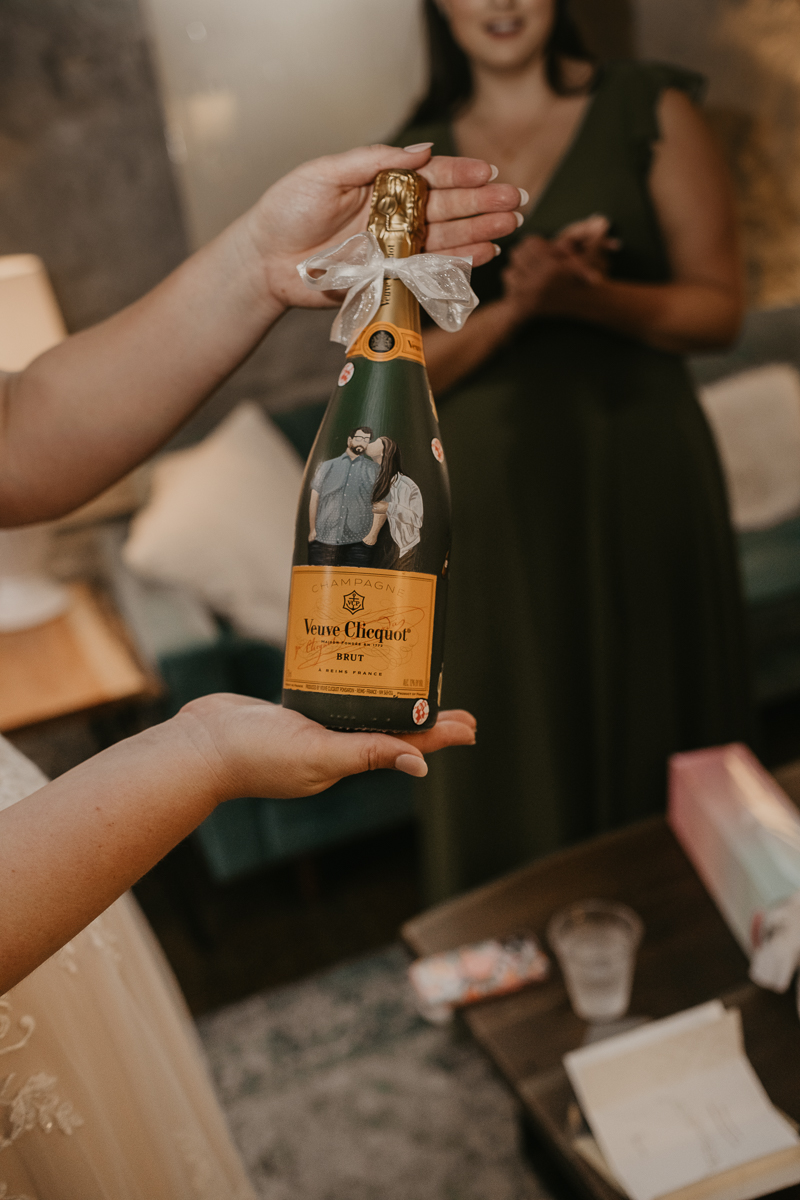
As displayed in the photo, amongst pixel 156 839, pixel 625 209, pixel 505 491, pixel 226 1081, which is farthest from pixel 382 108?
pixel 226 1081

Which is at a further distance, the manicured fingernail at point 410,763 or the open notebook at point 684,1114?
the open notebook at point 684,1114

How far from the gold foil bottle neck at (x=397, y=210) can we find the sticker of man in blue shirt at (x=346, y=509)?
12 cm

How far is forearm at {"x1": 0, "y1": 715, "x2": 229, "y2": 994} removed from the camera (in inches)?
18.9

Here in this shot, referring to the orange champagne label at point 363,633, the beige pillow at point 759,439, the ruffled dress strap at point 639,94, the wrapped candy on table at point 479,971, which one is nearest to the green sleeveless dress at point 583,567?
the ruffled dress strap at point 639,94

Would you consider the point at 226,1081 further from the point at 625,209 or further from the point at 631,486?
the point at 625,209

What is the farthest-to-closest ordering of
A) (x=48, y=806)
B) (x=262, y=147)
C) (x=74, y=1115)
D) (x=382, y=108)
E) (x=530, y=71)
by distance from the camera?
1. (x=262, y=147)
2. (x=382, y=108)
3. (x=530, y=71)
4. (x=74, y=1115)
5. (x=48, y=806)

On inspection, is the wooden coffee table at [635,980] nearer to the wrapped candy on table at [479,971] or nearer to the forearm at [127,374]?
the wrapped candy on table at [479,971]

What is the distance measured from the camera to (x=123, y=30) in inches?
63.4

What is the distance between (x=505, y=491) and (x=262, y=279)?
84 centimetres

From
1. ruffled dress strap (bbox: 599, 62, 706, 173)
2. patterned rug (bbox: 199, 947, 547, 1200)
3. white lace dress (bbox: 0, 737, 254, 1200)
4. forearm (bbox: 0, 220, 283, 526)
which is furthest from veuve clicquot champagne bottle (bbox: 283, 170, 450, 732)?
patterned rug (bbox: 199, 947, 547, 1200)

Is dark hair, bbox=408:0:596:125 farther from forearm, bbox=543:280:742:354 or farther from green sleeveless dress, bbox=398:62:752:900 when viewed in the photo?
forearm, bbox=543:280:742:354

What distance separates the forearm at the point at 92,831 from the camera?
18.9 inches

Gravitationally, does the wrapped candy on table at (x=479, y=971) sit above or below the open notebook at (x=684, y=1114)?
above

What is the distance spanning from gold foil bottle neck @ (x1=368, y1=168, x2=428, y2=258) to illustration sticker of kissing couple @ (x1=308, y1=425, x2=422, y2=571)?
123 millimetres
